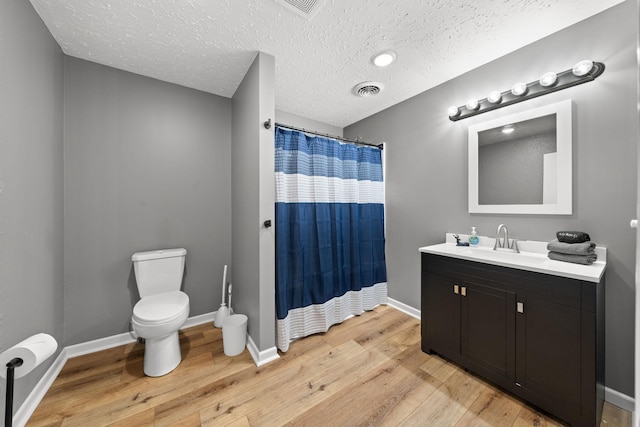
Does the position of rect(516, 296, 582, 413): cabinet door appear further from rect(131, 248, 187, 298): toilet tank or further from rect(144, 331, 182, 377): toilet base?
rect(131, 248, 187, 298): toilet tank

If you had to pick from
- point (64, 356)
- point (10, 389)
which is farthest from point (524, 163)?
point (64, 356)

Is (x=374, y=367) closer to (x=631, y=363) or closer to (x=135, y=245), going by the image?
(x=631, y=363)

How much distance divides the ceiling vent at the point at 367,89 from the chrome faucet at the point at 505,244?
163cm

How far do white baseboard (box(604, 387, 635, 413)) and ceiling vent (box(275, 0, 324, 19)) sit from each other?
9.27 ft

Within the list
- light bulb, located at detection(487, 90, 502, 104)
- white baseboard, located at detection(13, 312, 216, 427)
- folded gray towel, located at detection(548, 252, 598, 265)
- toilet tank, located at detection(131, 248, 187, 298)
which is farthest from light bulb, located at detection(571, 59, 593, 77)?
white baseboard, located at detection(13, 312, 216, 427)

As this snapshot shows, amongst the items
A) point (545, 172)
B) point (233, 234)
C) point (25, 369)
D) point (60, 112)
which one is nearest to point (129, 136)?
point (60, 112)

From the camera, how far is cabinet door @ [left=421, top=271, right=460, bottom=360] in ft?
5.43

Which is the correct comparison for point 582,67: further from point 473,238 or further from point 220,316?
point 220,316

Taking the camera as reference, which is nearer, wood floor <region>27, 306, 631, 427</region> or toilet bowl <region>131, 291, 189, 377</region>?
wood floor <region>27, 306, 631, 427</region>

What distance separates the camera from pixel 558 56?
154 centimetres

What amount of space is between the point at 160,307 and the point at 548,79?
3067mm

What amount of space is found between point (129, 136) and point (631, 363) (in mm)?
3809

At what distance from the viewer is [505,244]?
1755mm

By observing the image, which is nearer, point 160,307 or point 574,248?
point 574,248
